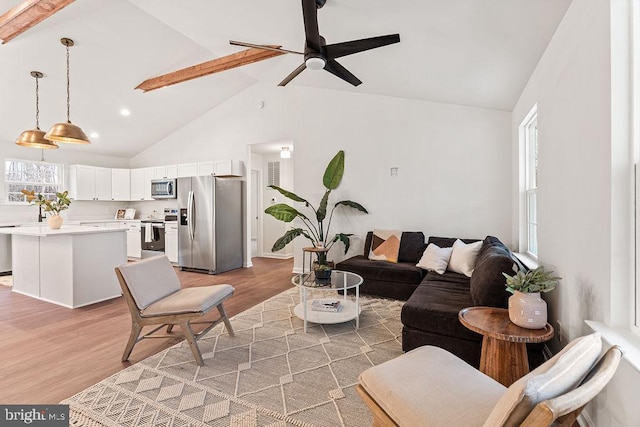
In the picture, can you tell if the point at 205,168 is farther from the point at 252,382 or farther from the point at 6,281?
the point at 252,382

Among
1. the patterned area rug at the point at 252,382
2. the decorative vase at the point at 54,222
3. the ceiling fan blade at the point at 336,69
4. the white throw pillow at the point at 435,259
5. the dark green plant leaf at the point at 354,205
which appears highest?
the ceiling fan blade at the point at 336,69

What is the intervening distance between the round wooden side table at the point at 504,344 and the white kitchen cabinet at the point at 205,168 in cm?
542

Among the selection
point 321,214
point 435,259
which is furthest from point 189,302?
point 435,259

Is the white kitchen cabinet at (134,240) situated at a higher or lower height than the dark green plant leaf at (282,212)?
lower

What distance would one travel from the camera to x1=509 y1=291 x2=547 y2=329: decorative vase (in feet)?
5.83

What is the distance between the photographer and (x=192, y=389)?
80.1 inches

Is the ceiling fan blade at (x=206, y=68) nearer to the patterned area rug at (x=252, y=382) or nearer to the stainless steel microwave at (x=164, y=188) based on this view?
the stainless steel microwave at (x=164, y=188)

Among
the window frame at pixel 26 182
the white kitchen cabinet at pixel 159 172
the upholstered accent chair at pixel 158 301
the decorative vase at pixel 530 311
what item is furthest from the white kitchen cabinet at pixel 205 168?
the decorative vase at pixel 530 311

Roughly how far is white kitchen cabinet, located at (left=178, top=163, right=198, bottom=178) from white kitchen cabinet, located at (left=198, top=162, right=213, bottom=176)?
3.7 inches

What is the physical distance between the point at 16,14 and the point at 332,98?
12.7ft

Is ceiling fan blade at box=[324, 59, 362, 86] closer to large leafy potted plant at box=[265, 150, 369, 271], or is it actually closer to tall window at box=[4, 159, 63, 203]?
large leafy potted plant at box=[265, 150, 369, 271]

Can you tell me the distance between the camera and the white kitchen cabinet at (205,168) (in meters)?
6.16

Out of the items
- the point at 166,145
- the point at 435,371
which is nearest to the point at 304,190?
the point at 166,145

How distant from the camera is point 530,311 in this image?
1.79 m
